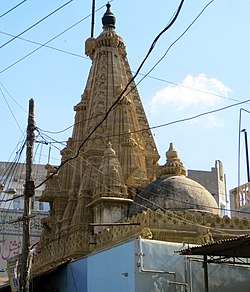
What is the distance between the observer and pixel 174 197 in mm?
23906

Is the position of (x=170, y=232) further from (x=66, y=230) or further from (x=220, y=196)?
(x=220, y=196)

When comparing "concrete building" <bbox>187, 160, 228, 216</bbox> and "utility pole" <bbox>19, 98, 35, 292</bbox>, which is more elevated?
"concrete building" <bbox>187, 160, 228, 216</bbox>

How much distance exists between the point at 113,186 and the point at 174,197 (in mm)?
3539

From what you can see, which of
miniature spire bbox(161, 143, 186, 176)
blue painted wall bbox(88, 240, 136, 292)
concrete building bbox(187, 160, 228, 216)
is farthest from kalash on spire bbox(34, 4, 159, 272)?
A: concrete building bbox(187, 160, 228, 216)

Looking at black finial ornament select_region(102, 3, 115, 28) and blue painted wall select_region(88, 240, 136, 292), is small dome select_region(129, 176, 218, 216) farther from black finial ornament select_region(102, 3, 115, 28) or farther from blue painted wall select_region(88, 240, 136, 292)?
black finial ornament select_region(102, 3, 115, 28)

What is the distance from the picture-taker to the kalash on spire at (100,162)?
26266 mm

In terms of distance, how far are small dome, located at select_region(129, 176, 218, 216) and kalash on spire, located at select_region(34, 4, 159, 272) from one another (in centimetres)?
114

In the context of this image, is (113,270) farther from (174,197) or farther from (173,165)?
(173,165)

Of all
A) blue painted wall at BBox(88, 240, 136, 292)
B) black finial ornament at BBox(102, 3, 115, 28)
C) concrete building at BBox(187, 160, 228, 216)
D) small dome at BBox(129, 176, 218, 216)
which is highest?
black finial ornament at BBox(102, 3, 115, 28)

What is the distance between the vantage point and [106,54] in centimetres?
3422

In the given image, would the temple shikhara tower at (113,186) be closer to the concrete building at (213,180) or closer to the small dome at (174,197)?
the small dome at (174,197)

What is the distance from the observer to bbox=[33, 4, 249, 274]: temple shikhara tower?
852 inches

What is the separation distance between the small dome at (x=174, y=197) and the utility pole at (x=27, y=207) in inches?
317

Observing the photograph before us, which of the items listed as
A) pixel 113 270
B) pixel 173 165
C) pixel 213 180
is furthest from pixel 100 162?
pixel 213 180
